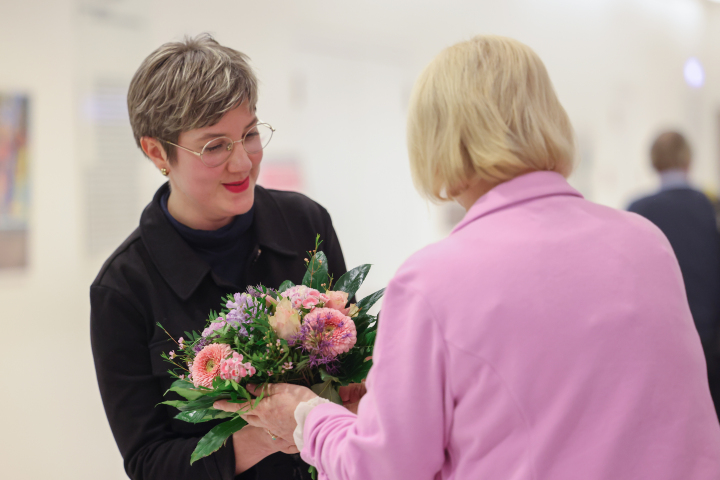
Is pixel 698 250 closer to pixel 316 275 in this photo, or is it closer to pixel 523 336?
pixel 316 275

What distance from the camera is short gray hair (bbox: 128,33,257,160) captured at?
144cm

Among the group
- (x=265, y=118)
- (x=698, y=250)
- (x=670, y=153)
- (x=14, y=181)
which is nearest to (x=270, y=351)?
(x=14, y=181)

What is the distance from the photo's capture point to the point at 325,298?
1.28 meters

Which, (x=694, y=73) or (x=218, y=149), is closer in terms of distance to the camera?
(x=218, y=149)

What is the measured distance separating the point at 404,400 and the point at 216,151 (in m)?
0.89

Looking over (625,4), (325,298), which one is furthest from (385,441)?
(625,4)

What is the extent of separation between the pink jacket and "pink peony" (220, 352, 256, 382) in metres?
0.31

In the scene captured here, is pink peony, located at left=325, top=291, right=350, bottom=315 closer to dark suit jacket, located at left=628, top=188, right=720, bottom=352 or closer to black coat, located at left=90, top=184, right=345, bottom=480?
black coat, located at left=90, top=184, right=345, bottom=480

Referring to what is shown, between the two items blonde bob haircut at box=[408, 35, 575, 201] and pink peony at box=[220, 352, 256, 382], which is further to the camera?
pink peony at box=[220, 352, 256, 382]

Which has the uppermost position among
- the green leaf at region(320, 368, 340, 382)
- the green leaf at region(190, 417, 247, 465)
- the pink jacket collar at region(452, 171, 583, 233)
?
the pink jacket collar at region(452, 171, 583, 233)

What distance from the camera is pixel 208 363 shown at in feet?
3.94

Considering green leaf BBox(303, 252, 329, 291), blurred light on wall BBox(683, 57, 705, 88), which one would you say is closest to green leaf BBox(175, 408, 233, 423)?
green leaf BBox(303, 252, 329, 291)

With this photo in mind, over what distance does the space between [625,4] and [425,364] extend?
6212 mm

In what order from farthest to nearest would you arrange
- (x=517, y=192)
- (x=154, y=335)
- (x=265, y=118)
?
(x=265, y=118) < (x=154, y=335) < (x=517, y=192)
